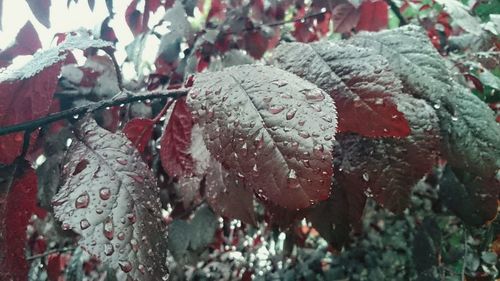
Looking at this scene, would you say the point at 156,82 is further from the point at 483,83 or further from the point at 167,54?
the point at 483,83

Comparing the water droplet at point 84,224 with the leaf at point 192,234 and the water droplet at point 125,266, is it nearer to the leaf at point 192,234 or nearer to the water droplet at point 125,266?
the water droplet at point 125,266

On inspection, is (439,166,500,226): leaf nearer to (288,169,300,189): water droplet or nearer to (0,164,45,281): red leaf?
(288,169,300,189): water droplet

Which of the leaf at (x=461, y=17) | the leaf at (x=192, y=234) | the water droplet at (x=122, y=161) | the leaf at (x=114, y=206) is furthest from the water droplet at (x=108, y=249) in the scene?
the leaf at (x=461, y=17)

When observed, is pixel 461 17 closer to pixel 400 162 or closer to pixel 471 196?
pixel 471 196

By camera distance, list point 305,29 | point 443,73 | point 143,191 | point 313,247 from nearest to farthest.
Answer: point 143,191
point 443,73
point 305,29
point 313,247

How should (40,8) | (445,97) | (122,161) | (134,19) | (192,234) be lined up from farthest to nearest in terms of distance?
(134,19) → (192,234) → (40,8) → (445,97) → (122,161)

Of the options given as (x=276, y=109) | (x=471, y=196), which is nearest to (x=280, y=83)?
(x=276, y=109)

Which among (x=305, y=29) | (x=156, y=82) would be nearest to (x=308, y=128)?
(x=156, y=82)
